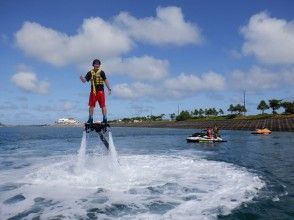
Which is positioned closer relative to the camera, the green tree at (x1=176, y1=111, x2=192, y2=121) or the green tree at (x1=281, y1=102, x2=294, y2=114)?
the green tree at (x1=281, y1=102, x2=294, y2=114)

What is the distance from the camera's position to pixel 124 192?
13.8 metres

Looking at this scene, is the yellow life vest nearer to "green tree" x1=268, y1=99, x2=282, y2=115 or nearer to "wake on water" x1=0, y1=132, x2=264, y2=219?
"wake on water" x1=0, y1=132, x2=264, y2=219

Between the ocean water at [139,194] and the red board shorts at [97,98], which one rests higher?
the red board shorts at [97,98]

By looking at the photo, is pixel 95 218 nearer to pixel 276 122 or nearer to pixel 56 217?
pixel 56 217

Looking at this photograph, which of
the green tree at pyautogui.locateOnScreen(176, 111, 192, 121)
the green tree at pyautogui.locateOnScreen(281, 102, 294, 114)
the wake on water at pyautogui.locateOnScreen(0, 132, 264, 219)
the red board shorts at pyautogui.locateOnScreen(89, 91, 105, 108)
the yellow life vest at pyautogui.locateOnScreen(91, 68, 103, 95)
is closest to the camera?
the wake on water at pyautogui.locateOnScreen(0, 132, 264, 219)

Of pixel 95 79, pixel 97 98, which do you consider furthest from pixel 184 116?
pixel 95 79

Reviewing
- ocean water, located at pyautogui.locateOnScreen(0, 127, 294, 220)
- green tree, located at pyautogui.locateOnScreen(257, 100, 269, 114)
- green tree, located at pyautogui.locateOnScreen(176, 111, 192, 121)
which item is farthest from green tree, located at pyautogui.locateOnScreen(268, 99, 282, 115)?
ocean water, located at pyautogui.locateOnScreen(0, 127, 294, 220)

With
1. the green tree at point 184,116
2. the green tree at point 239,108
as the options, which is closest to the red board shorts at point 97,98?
the green tree at point 239,108

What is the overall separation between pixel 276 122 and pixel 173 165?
96.0 metres

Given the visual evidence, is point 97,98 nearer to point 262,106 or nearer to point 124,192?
point 124,192

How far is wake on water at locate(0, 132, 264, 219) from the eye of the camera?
1151cm

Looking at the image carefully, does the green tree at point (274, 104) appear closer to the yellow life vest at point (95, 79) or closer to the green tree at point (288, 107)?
the green tree at point (288, 107)

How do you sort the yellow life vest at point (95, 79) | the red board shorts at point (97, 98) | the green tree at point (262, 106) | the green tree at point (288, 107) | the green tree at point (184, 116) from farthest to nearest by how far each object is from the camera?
the green tree at point (184, 116)
the green tree at point (262, 106)
the green tree at point (288, 107)
the red board shorts at point (97, 98)
the yellow life vest at point (95, 79)

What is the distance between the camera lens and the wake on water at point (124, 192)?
1151cm
